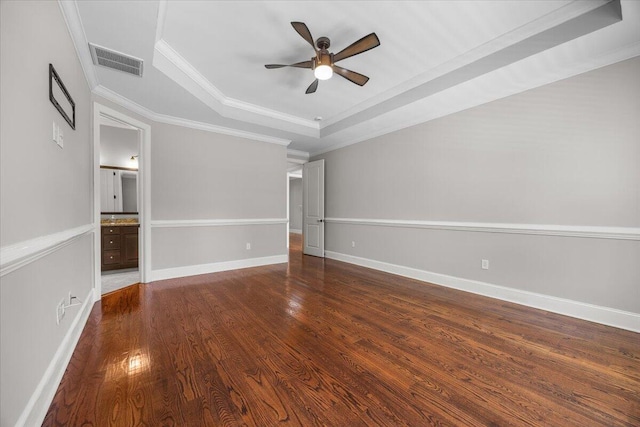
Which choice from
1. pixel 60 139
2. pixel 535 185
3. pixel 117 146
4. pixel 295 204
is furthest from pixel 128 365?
pixel 295 204

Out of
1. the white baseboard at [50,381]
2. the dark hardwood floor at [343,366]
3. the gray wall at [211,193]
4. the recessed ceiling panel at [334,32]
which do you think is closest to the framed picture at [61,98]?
the recessed ceiling panel at [334,32]

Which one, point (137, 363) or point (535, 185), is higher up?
point (535, 185)

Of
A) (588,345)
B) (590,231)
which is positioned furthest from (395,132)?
(588,345)

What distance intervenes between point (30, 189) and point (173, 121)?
122 inches

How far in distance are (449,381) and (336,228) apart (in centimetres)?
418

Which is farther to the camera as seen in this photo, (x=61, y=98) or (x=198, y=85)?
(x=198, y=85)

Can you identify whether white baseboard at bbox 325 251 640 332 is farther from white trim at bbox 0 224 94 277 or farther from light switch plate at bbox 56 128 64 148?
light switch plate at bbox 56 128 64 148

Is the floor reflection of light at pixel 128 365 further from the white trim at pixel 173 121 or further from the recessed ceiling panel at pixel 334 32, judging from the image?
the white trim at pixel 173 121

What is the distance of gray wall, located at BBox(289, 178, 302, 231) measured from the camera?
12.0m

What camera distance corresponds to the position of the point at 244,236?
15.9 ft

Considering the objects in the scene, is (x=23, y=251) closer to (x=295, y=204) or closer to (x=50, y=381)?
(x=50, y=381)

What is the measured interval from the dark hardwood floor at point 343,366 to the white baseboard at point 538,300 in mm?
130

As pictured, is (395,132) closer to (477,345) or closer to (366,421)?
(477,345)

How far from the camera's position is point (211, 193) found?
448 cm
